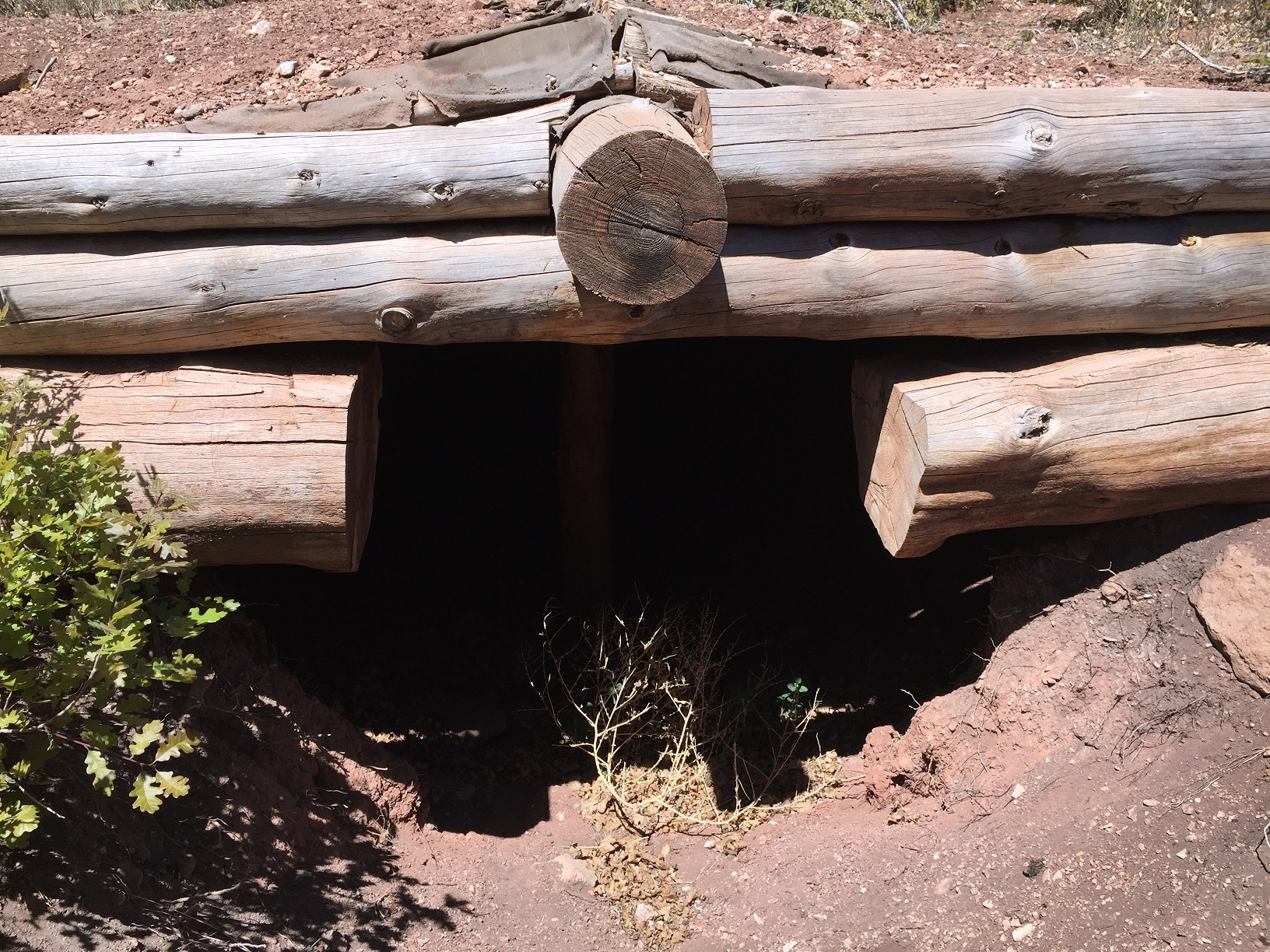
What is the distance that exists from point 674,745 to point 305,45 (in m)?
3.36

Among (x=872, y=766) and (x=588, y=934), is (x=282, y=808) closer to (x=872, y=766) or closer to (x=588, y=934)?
(x=588, y=934)

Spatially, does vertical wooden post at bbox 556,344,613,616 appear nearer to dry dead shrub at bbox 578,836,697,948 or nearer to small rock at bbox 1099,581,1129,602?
dry dead shrub at bbox 578,836,697,948

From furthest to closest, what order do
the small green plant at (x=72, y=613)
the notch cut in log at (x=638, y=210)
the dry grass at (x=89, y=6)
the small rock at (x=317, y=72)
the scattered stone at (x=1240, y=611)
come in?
the dry grass at (x=89, y=6)
the small rock at (x=317, y=72)
the scattered stone at (x=1240, y=611)
the notch cut in log at (x=638, y=210)
the small green plant at (x=72, y=613)

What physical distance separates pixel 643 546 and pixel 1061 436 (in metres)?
3.01

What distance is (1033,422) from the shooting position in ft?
10.2

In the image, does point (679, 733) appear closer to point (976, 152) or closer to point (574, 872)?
point (574, 872)

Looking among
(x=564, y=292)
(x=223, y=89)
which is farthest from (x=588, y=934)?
(x=223, y=89)

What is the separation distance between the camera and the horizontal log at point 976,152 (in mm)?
2994

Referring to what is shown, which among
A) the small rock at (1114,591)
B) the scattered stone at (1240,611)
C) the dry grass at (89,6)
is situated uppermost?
the dry grass at (89,6)

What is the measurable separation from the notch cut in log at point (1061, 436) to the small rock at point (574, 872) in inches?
64.0

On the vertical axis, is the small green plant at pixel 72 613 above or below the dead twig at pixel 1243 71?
below

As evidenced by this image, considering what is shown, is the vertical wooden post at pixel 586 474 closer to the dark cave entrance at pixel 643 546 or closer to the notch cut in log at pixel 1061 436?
the dark cave entrance at pixel 643 546

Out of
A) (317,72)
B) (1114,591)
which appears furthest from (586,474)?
(1114,591)

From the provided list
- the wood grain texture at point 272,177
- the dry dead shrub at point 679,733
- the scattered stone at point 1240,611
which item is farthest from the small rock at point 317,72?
the scattered stone at point 1240,611
